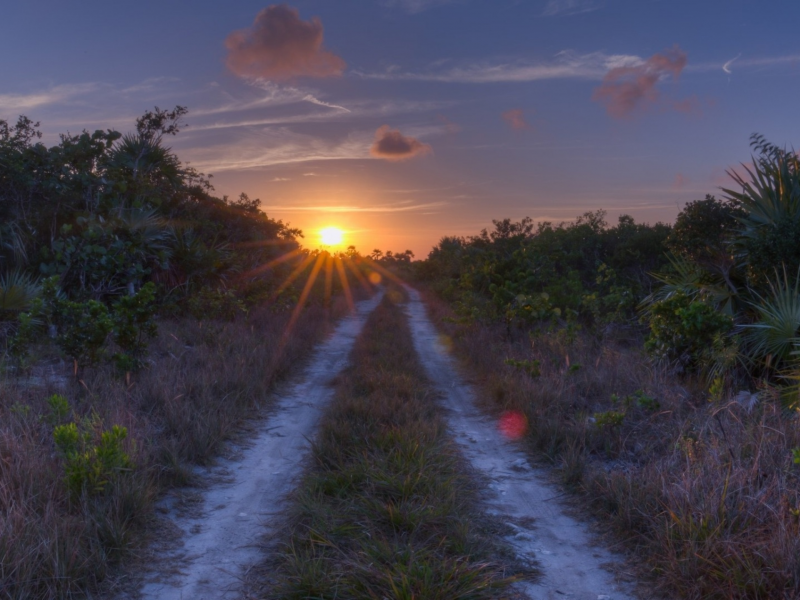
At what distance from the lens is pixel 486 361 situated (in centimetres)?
1062

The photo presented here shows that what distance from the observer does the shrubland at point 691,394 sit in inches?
147

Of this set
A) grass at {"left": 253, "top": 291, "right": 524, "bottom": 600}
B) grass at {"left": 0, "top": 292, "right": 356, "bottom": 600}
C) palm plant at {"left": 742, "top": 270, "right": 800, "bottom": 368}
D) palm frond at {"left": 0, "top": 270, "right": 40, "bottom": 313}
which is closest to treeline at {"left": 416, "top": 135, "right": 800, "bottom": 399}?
palm plant at {"left": 742, "top": 270, "right": 800, "bottom": 368}

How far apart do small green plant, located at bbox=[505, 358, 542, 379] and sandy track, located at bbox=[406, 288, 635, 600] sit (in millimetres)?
964

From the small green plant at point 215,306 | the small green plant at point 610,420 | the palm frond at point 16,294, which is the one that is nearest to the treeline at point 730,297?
the small green plant at point 610,420

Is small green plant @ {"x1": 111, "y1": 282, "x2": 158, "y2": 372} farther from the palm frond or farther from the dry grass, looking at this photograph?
the dry grass

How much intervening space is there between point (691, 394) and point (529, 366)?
90.6 inches

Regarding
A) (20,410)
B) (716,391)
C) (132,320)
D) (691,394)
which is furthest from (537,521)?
(132,320)

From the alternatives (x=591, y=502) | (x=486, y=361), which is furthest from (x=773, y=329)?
(x=486, y=361)

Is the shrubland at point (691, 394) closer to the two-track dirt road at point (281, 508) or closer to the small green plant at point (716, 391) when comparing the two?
the small green plant at point (716, 391)

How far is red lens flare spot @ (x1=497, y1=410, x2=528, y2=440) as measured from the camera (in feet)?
22.7

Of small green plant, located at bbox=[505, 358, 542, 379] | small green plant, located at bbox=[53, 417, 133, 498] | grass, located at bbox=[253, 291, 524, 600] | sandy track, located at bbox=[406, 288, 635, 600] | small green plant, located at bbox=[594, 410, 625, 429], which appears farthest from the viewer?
small green plant, located at bbox=[505, 358, 542, 379]

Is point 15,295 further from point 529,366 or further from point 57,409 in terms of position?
point 529,366

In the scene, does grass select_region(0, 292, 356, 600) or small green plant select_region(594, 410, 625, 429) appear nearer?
grass select_region(0, 292, 356, 600)

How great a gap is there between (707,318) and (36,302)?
876 centimetres
